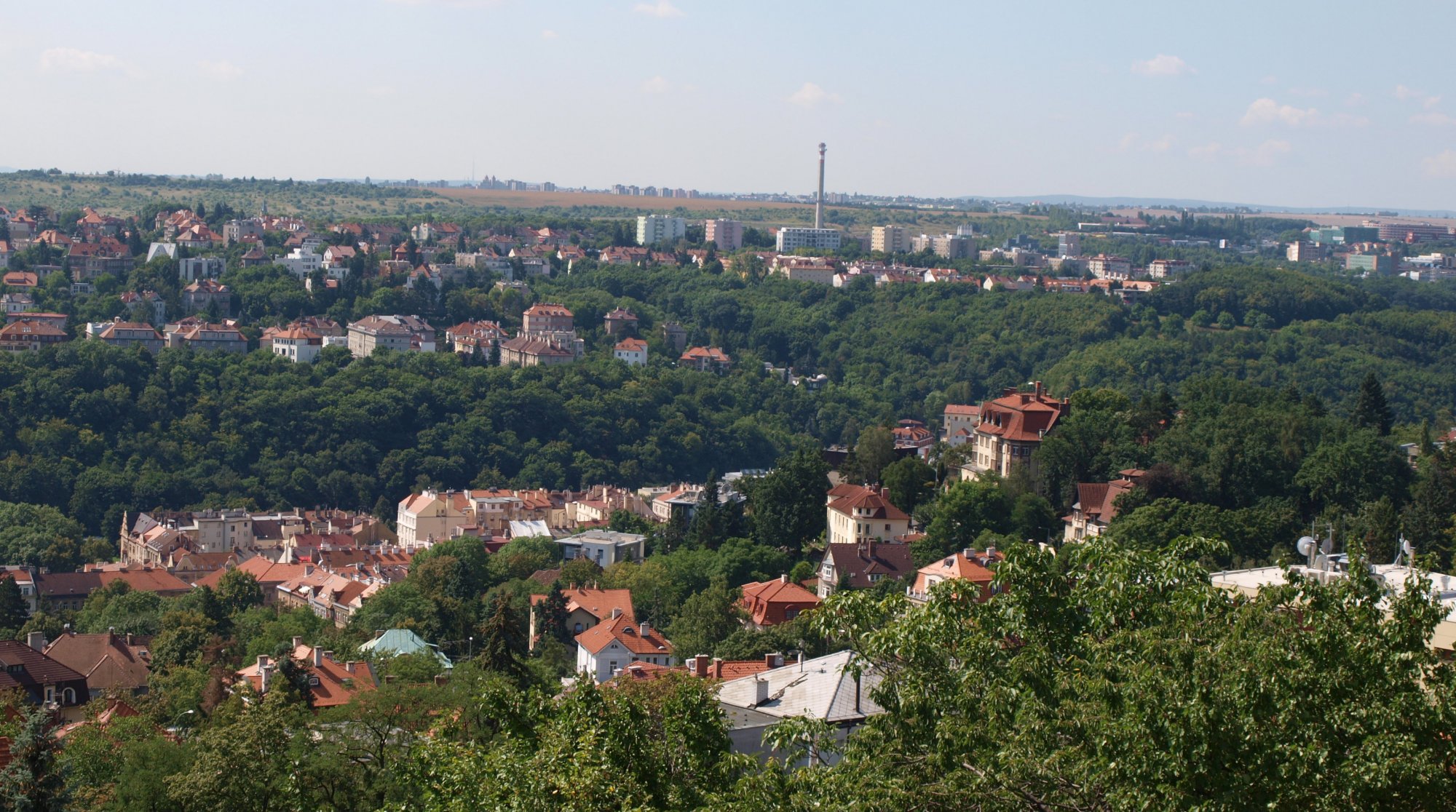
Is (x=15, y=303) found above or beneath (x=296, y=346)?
above

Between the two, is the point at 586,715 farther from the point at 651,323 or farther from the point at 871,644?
the point at 651,323

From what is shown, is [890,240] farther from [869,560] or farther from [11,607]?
[11,607]

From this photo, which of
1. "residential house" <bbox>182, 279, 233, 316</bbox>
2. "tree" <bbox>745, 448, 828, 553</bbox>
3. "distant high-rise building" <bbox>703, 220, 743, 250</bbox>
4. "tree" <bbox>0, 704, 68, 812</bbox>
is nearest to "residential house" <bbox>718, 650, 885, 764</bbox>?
"tree" <bbox>0, 704, 68, 812</bbox>

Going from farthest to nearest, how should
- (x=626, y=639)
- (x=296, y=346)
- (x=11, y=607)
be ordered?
1. (x=296, y=346)
2. (x=11, y=607)
3. (x=626, y=639)

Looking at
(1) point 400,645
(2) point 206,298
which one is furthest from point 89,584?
(2) point 206,298

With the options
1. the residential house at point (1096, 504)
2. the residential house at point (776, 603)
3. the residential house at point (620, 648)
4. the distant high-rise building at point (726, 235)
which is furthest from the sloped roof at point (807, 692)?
the distant high-rise building at point (726, 235)

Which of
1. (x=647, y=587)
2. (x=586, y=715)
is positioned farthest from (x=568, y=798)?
(x=647, y=587)

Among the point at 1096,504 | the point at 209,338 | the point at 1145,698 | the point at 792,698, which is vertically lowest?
the point at 209,338

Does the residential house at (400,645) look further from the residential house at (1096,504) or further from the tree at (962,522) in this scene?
the residential house at (1096,504)
